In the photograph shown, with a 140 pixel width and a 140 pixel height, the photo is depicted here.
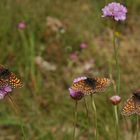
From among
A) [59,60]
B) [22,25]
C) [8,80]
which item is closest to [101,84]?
[8,80]

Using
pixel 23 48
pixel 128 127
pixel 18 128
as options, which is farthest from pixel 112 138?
pixel 23 48

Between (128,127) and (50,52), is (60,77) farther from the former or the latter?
(128,127)

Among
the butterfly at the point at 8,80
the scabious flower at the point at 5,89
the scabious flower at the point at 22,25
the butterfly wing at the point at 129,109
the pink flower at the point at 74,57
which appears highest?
the scabious flower at the point at 22,25

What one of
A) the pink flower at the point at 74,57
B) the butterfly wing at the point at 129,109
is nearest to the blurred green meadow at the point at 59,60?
the pink flower at the point at 74,57

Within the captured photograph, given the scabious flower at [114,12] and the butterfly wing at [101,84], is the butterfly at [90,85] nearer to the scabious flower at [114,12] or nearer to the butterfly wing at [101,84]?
the butterfly wing at [101,84]

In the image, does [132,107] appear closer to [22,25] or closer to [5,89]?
[5,89]

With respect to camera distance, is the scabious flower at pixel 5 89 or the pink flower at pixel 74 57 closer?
the scabious flower at pixel 5 89
